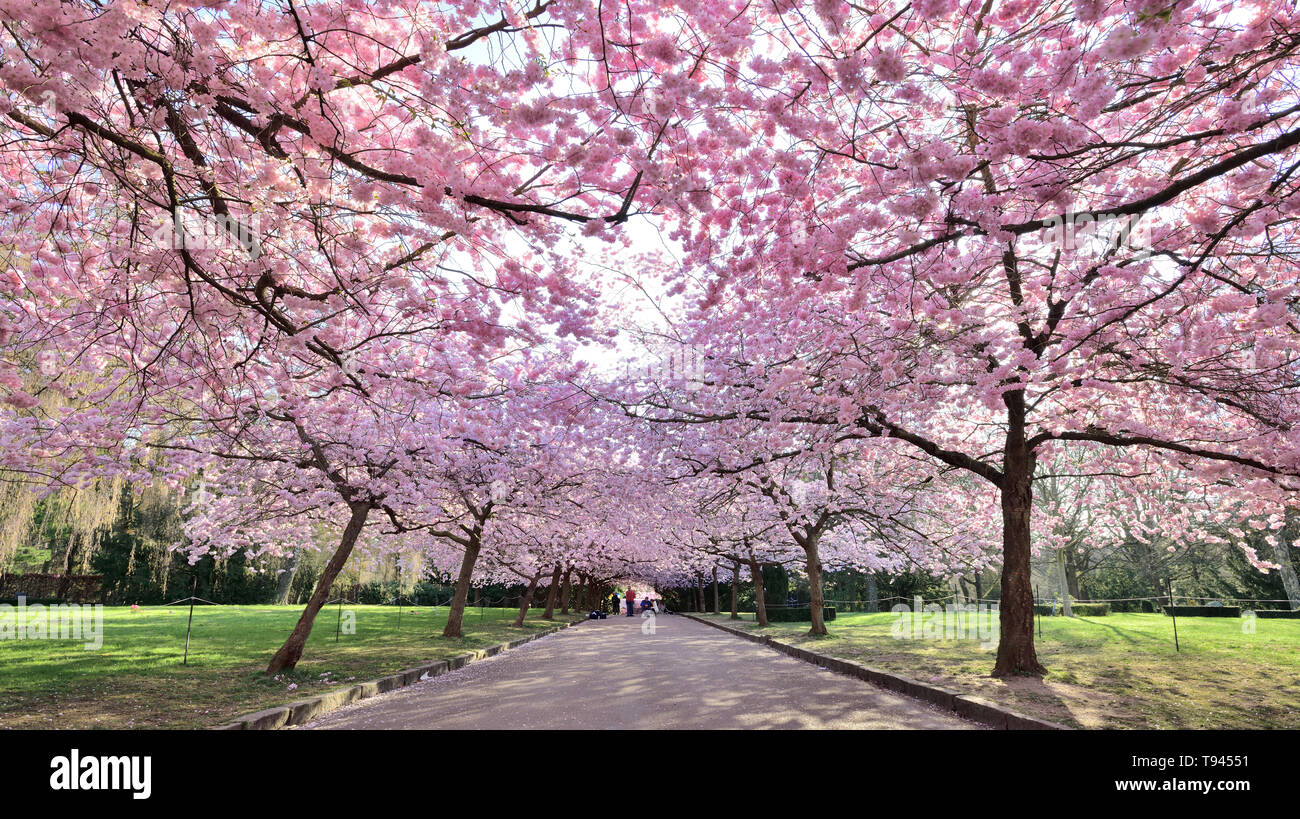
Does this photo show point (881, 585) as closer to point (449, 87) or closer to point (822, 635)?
point (822, 635)

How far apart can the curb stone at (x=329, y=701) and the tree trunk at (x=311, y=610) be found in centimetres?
136

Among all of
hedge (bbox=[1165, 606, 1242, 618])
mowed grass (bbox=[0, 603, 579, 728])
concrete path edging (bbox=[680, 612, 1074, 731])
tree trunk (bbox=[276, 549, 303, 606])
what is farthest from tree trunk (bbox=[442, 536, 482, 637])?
hedge (bbox=[1165, 606, 1242, 618])

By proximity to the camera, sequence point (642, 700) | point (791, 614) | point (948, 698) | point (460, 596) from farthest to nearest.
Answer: point (791, 614)
point (460, 596)
point (642, 700)
point (948, 698)

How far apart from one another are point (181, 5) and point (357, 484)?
26.8ft

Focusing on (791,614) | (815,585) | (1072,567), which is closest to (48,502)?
(815,585)

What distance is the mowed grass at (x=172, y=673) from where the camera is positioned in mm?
6598

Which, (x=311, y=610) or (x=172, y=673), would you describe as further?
(x=311, y=610)

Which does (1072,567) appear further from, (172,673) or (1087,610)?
(172,673)

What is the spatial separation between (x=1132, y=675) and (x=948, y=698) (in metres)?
3.83

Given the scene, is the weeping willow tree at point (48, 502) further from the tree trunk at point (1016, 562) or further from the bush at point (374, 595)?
the bush at point (374, 595)

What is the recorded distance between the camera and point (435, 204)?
4.67 metres

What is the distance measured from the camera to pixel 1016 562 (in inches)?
366

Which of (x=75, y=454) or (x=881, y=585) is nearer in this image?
(x=75, y=454)
